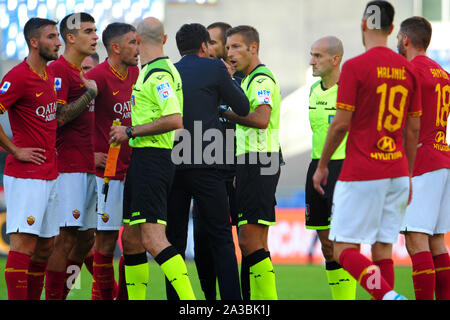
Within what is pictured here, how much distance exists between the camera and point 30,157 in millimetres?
5852

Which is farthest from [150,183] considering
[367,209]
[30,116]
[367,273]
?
[367,273]

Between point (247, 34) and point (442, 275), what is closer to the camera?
point (442, 275)

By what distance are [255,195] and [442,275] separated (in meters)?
1.72

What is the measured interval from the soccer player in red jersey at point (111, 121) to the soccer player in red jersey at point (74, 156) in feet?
0.36

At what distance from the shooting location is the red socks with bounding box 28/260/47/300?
6.32 metres

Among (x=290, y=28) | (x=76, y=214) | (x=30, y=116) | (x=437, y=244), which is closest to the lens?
(x=30, y=116)

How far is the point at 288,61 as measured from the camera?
18844mm

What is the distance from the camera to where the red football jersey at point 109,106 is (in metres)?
6.84

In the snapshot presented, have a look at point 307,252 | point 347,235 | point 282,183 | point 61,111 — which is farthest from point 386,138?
point 282,183

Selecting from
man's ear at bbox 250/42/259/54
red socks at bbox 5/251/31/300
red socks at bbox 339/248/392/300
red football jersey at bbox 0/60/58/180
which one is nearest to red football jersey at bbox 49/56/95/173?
red football jersey at bbox 0/60/58/180

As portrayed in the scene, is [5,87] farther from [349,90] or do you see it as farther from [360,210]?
[360,210]
